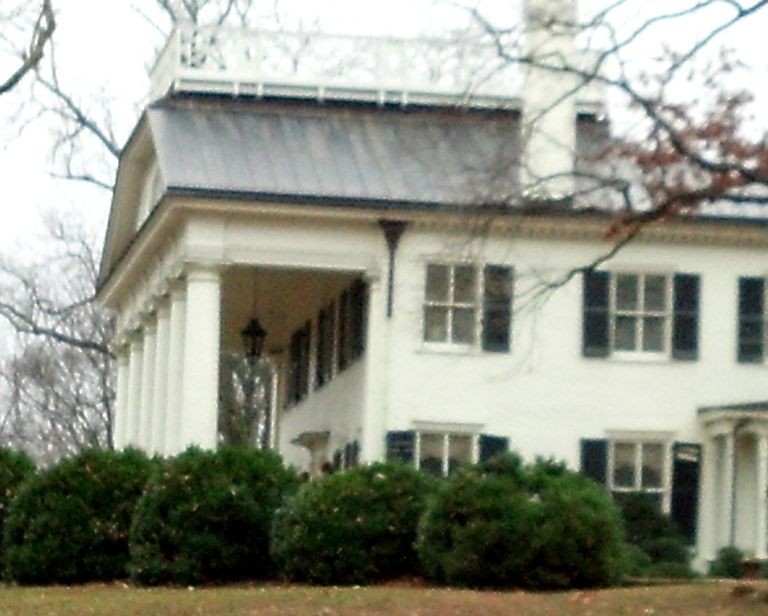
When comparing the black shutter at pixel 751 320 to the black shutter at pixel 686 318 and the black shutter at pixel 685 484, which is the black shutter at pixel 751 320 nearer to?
the black shutter at pixel 686 318

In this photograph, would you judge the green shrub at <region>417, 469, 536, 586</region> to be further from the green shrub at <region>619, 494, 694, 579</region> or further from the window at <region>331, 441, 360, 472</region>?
the window at <region>331, 441, 360, 472</region>

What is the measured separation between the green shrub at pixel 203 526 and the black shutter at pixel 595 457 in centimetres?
1217

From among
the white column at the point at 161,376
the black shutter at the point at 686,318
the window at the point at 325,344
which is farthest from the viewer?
the window at the point at 325,344

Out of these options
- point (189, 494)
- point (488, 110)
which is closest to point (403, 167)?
point (488, 110)

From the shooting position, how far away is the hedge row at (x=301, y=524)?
24.0 metres

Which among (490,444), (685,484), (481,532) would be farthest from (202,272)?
(481,532)

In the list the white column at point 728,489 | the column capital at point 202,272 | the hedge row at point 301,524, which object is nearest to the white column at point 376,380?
the column capital at point 202,272

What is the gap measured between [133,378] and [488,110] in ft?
34.4

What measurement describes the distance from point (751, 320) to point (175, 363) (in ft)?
31.5

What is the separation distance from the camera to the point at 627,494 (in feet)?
125

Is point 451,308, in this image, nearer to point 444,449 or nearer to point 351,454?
point 444,449

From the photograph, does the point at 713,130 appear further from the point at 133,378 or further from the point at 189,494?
the point at 133,378

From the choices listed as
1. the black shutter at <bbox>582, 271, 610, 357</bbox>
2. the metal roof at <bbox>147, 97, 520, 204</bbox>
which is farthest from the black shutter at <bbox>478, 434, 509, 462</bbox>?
the metal roof at <bbox>147, 97, 520, 204</bbox>

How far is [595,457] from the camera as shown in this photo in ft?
126
